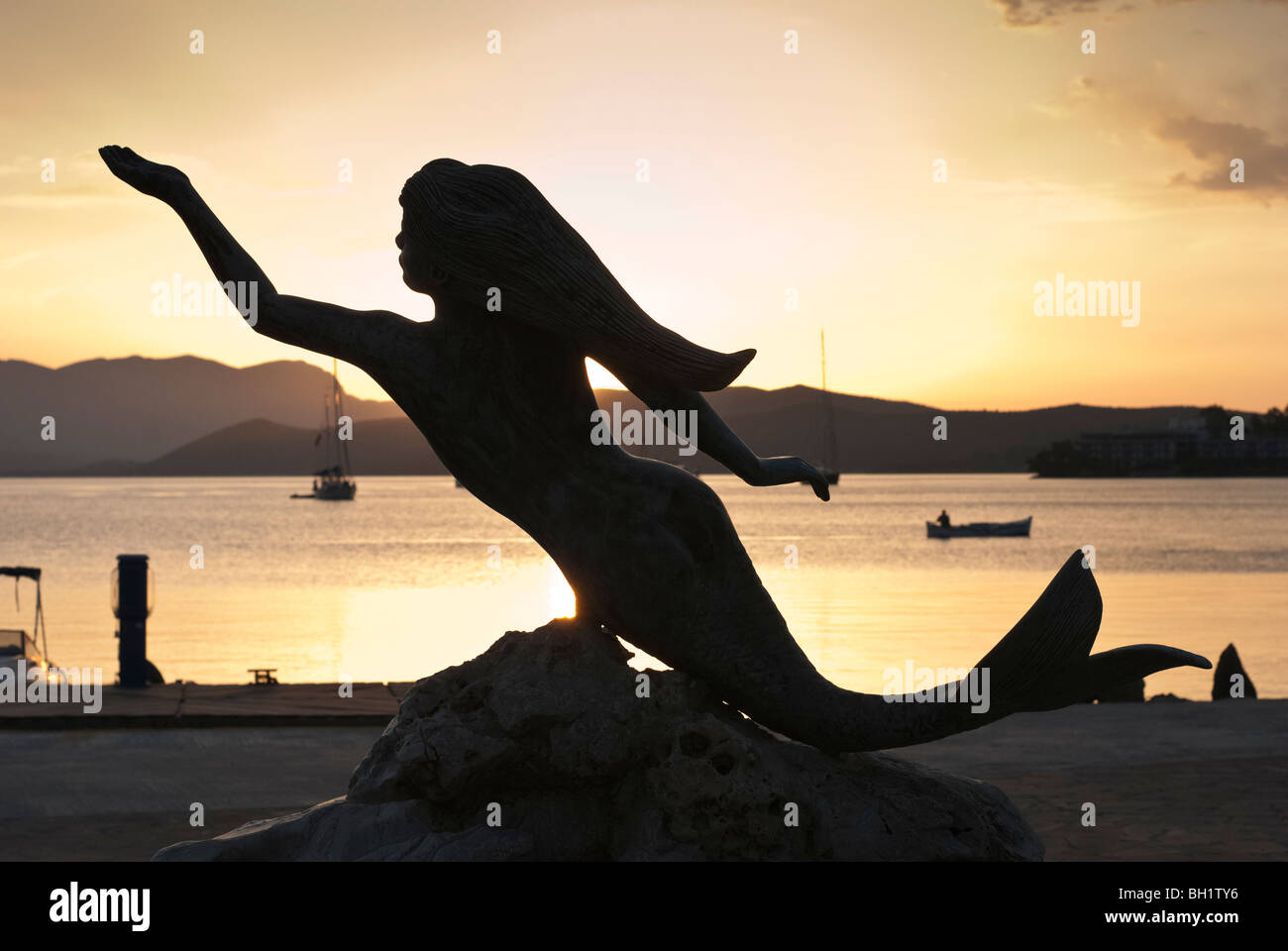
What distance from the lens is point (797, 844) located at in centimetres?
511

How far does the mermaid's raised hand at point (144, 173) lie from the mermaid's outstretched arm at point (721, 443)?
6.35 feet

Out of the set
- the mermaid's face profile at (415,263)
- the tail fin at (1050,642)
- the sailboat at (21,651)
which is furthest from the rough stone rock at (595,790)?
the sailboat at (21,651)

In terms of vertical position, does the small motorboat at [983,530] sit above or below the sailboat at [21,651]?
below

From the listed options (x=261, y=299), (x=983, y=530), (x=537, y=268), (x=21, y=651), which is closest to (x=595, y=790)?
(x=537, y=268)

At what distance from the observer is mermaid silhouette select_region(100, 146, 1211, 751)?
5.08 meters

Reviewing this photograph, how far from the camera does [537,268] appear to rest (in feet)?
16.6

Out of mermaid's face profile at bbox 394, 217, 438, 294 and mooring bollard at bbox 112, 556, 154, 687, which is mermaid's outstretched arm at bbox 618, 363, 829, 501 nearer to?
mermaid's face profile at bbox 394, 217, 438, 294

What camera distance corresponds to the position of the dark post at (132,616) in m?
12.6

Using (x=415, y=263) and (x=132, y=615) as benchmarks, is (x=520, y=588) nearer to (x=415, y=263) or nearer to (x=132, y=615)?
(x=132, y=615)

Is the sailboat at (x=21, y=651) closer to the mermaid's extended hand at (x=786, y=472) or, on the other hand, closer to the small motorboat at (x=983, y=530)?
the mermaid's extended hand at (x=786, y=472)
